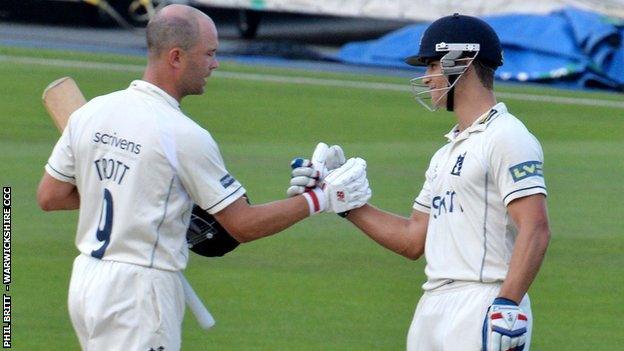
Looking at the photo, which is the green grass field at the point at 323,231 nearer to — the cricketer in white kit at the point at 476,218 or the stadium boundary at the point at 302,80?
the stadium boundary at the point at 302,80

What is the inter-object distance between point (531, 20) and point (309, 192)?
49.5 ft

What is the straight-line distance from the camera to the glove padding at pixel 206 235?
5172mm

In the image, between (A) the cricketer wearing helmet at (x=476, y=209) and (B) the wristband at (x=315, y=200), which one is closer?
(A) the cricketer wearing helmet at (x=476, y=209)

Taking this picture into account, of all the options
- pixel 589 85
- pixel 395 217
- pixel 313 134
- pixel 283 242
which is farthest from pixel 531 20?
pixel 395 217

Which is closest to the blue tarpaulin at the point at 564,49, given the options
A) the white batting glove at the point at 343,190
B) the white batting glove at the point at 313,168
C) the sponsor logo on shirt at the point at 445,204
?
the white batting glove at the point at 313,168

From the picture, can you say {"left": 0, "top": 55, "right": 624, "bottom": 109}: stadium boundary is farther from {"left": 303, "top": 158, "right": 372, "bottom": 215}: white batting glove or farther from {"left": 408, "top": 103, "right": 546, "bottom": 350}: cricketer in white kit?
{"left": 408, "top": 103, "right": 546, "bottom": 350}: cricketer in white kit

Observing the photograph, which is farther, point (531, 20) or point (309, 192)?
point (531, 20)

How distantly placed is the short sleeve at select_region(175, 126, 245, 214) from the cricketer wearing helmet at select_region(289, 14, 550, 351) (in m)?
0.47

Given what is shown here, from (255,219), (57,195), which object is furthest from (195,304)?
(57,195)

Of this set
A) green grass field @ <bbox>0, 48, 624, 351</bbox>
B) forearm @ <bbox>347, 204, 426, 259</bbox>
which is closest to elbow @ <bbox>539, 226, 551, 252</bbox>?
forearm @ <bbox>347, 204, 426, 259</bbox>

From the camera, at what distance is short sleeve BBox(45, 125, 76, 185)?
5.05 meters

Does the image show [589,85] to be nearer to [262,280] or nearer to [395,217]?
[262,280]

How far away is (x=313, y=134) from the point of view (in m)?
14.3

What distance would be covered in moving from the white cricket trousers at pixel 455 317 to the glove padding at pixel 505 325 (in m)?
0.12
